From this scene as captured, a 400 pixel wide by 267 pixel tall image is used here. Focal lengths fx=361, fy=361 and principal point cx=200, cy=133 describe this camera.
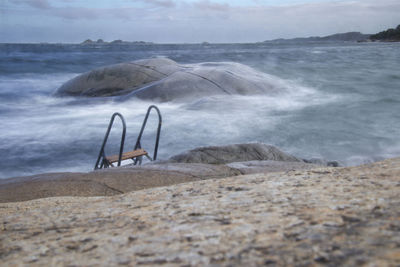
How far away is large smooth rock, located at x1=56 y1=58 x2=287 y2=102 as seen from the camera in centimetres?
1215

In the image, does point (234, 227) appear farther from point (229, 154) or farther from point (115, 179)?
point (229, 154)

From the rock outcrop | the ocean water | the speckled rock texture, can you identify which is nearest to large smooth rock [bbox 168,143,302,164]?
the rock outcrop

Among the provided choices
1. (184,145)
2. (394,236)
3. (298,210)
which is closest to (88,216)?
(298,210)

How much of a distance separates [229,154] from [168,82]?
7.60m

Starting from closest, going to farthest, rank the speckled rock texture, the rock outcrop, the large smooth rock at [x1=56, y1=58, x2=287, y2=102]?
the speckled rock texture
the rock outcrop
the large smooth rock at [x1=56, y1=58, x2=287, y2=102]

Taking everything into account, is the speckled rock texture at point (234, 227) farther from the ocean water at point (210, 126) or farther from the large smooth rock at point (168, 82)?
the large smooth rock at point (168, 82)

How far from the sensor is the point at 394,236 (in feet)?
3.28

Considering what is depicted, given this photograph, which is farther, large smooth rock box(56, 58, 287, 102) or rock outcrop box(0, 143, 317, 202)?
large smooth rock box(56, 58, 287, 102)

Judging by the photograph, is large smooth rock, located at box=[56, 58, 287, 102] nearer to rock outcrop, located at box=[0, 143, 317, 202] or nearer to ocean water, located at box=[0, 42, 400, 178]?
ocean water, located at box=[0, 42, 400, 178]

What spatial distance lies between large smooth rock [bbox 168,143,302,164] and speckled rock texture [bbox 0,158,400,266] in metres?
3.19

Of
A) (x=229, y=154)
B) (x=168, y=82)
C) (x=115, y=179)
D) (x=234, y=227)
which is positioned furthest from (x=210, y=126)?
(x=234, y=227)

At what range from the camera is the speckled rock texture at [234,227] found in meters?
1.00

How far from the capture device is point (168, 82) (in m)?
12.5

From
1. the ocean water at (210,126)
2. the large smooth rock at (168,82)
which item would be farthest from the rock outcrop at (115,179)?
the large smooth rock at (168,82)
